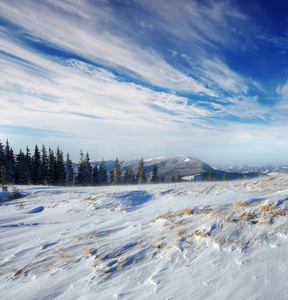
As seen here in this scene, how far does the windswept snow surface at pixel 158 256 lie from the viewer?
11.3 ft

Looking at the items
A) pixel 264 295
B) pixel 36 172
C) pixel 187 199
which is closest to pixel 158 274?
pixel 264 295

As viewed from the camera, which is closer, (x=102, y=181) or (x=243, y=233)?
(x=243, y=233)

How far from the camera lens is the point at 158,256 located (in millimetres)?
4582

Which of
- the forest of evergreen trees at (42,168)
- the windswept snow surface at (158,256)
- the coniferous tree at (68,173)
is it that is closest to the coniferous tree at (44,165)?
the forest of evergreen trees at (42,168)

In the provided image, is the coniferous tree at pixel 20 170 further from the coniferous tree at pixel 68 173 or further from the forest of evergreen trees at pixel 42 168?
the coniferous tree at pixel 68 173

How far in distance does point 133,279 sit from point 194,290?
4.52 feet

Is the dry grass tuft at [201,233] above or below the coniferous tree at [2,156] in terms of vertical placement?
below

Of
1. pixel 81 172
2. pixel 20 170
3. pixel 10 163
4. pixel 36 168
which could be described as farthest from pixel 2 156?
pixel 81 172

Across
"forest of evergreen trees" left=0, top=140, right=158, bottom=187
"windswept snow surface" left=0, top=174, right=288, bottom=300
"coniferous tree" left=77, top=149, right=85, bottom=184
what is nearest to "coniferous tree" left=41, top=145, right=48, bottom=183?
"forest of evergreen trees" left=0, top=140, right=158, bottom=187

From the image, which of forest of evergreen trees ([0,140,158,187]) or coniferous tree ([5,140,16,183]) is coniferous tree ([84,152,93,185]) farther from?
coniferous tree ([5,140,16,183])

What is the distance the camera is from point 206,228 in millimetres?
5234

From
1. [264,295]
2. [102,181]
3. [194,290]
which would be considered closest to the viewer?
[264,295]

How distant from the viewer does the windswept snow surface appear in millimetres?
3455

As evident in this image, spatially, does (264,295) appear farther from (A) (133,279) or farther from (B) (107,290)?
(B) (107,290)
